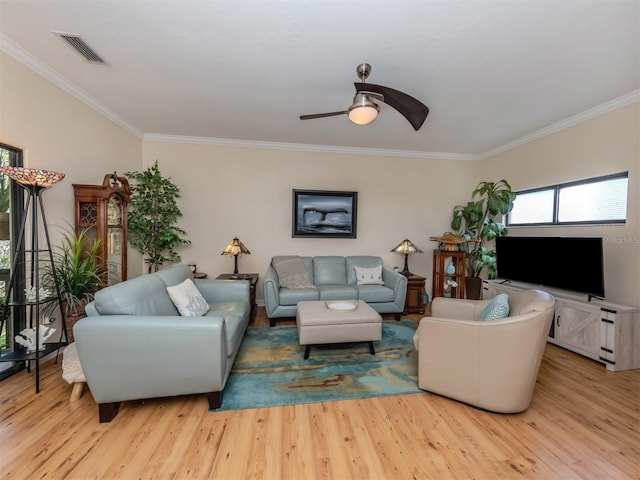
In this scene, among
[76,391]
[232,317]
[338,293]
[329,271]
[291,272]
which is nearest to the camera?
[76,391]

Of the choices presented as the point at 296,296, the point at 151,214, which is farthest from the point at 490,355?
the point at 151,214

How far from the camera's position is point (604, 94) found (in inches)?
Result: 110

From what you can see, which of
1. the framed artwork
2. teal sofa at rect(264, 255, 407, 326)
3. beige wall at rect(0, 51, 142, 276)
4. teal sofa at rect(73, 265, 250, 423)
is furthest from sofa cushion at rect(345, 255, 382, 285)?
beige wall at rect(0, 51, 142, 276)

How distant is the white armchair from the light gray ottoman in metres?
0.59

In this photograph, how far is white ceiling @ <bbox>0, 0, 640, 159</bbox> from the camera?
180 centimetres

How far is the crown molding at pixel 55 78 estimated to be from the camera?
2.19m

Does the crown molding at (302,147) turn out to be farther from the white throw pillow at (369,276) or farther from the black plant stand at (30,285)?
the black plant stand at (30,285)

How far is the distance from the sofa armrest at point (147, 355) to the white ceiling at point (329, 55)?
209cm

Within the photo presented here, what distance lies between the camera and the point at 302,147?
4.57 m

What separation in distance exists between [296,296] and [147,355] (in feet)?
6.70

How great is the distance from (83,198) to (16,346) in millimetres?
1463

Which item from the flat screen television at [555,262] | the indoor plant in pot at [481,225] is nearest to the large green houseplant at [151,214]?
the indoor plant in pot at [481,225]

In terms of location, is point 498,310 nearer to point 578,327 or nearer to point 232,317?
point 578,327

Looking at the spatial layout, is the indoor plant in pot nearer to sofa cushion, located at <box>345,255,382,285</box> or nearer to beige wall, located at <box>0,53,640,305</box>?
beige wall, located at <box>0,53,640,305</box>
